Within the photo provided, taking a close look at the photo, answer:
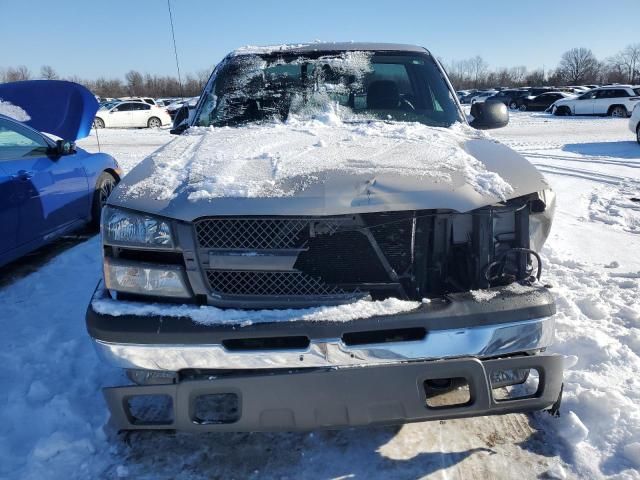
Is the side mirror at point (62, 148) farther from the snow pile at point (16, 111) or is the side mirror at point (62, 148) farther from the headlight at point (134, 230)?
the headlight at point (134, 230)

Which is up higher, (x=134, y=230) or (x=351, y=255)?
(x=134, y=230)

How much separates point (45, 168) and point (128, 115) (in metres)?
22.7

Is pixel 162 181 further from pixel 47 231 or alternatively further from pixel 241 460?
pixel 47 231

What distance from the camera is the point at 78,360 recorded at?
3.12 m

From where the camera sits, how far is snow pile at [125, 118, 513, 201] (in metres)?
2.10

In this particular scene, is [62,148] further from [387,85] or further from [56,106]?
[387,85]

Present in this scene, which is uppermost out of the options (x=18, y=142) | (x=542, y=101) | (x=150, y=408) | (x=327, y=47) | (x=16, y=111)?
(x=327, y=47)

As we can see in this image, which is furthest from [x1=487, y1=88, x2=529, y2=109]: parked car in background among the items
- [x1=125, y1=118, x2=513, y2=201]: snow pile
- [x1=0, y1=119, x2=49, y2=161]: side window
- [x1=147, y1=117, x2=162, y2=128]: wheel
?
[x1=125, y1=118, x2=513, y2=201]: snow pile

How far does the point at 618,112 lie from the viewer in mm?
25688

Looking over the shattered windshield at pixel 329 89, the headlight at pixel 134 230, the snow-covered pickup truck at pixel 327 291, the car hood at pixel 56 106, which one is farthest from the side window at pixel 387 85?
the car hood at pixel 56 106

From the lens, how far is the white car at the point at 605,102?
83.5 ft

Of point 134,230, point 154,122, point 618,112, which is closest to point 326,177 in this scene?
point 134,230

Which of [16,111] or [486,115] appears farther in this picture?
[16,111]

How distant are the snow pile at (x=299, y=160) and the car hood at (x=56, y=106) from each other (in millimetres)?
3249
